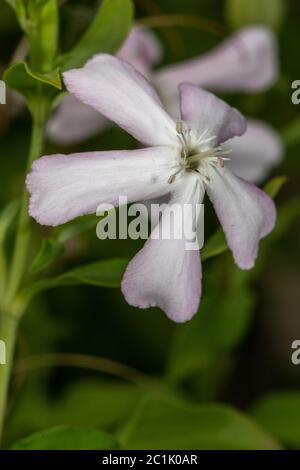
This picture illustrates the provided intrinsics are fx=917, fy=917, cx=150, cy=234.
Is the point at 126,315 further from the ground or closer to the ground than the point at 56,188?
further from the ground

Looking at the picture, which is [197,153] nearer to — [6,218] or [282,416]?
[6,218]

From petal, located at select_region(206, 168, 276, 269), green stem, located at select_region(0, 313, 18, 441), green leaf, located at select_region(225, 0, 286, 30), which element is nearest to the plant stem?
green stem, located at select_region(0, 313, 18, 441)

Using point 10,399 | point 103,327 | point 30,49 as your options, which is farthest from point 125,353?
point 30,49

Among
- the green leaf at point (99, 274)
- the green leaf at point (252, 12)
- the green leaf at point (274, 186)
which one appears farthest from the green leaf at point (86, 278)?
the green leaf at point (252, 12)

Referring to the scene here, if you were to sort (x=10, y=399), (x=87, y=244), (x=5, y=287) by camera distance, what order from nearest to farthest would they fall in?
(x=5, y=287), (x=10, y=399), (x=87, y=244)

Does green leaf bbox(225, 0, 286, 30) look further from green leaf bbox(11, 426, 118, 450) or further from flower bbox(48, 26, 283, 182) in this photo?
green leaf bbox(11, 426, 118, 450)

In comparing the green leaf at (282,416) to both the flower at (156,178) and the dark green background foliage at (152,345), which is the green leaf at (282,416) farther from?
the flower at (156,178)
